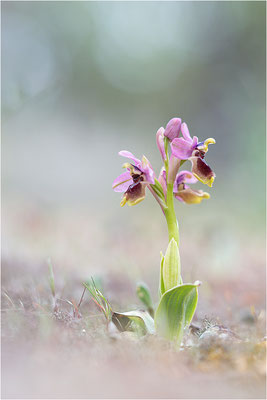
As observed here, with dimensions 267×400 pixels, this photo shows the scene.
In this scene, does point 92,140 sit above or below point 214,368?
above

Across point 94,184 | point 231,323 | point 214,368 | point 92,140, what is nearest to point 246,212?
point 94,184

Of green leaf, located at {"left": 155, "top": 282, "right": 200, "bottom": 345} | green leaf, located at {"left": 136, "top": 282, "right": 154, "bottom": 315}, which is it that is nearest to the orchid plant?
green leaf, located at {"left": 155, "top": 282, "right": 200, "bottom": 345}

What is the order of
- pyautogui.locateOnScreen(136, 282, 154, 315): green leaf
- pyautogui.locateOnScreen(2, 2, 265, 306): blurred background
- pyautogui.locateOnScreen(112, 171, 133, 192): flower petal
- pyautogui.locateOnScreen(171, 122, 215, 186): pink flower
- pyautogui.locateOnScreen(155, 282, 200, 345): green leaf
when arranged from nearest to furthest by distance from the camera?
1. pyautogui.locateOnScreen(155, 282, 200, 345): green leaf
2. pyautogui.locateOnScreen(171, 122, 215, 186): pink flower
3. pyautogui.locateOnScreen(112, 171, 133, 192): flower petal
4. pyautogui.locateOnScreen(136, 282, 154, 315): green leaf
5. pyautogui.locateOnScreen(2, 2, 265, 306): blurred background

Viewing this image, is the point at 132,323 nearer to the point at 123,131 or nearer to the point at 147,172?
the point at 147,172

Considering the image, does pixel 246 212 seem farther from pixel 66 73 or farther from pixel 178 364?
pixel 178 364

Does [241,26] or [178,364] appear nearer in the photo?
[178,364]

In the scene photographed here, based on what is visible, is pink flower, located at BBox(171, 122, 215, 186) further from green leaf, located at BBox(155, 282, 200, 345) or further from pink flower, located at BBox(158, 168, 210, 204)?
green leaf, located at BBox(155, 282, 200, 345)

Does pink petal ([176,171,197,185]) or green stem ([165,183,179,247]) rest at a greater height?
pink petal ([176,171,197,185])
